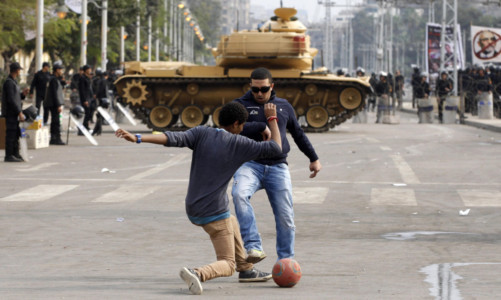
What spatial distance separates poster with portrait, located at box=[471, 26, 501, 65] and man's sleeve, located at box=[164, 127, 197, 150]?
40.9m

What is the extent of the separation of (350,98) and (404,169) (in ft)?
46.9

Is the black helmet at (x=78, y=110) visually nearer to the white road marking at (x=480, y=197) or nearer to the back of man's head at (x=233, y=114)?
the white road marking at (x=480, y=197)

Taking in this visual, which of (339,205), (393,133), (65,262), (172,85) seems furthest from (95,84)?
(65,262)

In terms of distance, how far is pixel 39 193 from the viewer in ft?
54.2

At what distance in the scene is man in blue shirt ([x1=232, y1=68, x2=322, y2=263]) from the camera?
9352mm

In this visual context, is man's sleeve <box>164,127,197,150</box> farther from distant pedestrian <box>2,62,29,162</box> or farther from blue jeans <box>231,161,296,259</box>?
distant pedestrian <box>2,62,29,162</box>

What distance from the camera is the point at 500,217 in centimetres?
1405

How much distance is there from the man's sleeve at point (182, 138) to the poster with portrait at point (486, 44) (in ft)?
134

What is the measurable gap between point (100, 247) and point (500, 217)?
5.12 meters

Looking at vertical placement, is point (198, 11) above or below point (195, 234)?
above

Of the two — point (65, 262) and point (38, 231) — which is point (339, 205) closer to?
point (38, 231)

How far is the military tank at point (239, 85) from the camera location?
34562 millimetres

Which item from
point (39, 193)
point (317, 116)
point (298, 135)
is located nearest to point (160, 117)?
point (317, 116)

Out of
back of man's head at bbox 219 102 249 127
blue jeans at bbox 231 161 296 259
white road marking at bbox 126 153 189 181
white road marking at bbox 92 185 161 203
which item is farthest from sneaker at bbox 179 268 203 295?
white road marking at bbox 126 153 189 181
